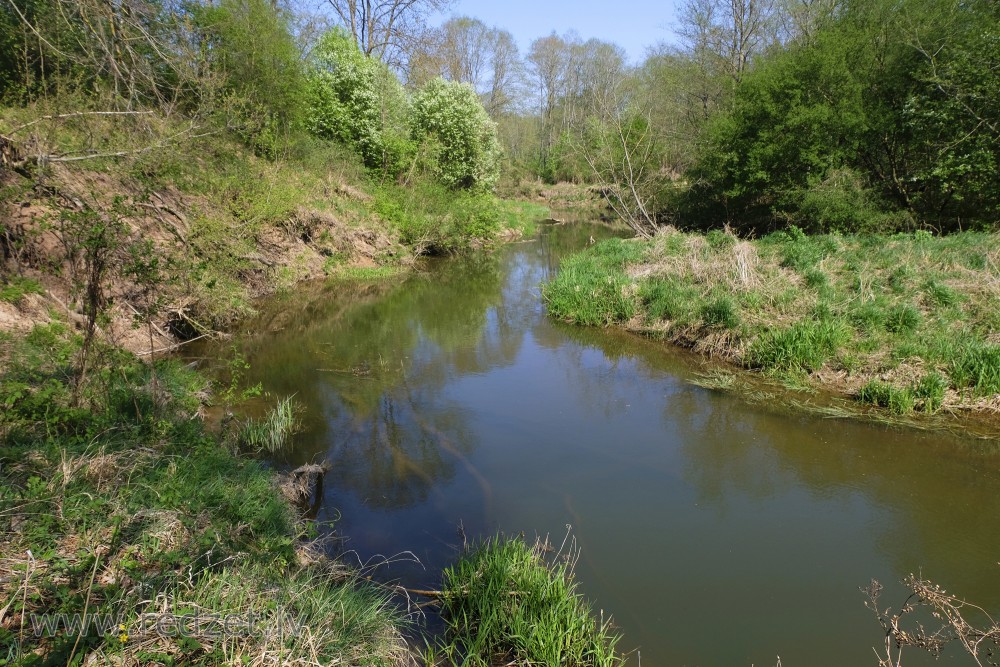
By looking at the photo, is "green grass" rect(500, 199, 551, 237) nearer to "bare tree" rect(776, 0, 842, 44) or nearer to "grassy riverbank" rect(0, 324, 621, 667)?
"bare tree" rect(776, 0, 842, 44)

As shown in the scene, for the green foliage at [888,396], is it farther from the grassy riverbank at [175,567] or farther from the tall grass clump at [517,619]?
the tall grass clump at [517,619]

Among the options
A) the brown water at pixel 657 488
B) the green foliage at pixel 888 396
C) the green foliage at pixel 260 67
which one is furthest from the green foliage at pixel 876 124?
the green foliage at pixel 260 67

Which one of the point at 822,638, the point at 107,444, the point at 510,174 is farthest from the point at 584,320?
the point at 510,174

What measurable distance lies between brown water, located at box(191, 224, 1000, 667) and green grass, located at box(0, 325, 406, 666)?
1.12 m

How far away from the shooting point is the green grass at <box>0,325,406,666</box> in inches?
105

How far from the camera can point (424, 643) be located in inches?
155

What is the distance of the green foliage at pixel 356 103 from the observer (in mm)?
20578

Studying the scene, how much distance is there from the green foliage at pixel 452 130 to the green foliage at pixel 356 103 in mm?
1539

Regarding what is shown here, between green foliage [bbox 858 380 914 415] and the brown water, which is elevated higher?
green foliage [bbox 858 380 914 415]

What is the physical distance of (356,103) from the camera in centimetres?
2098

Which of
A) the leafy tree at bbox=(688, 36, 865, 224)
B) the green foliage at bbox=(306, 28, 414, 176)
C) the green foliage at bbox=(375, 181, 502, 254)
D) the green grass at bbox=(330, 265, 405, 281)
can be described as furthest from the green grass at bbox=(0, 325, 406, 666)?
the green foliage at bbox=(306, 28, 414, 176)

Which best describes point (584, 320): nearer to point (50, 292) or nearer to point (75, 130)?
point (50, 292)

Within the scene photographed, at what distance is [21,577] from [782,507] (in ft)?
19.6

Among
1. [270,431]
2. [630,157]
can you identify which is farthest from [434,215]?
[270,431]
